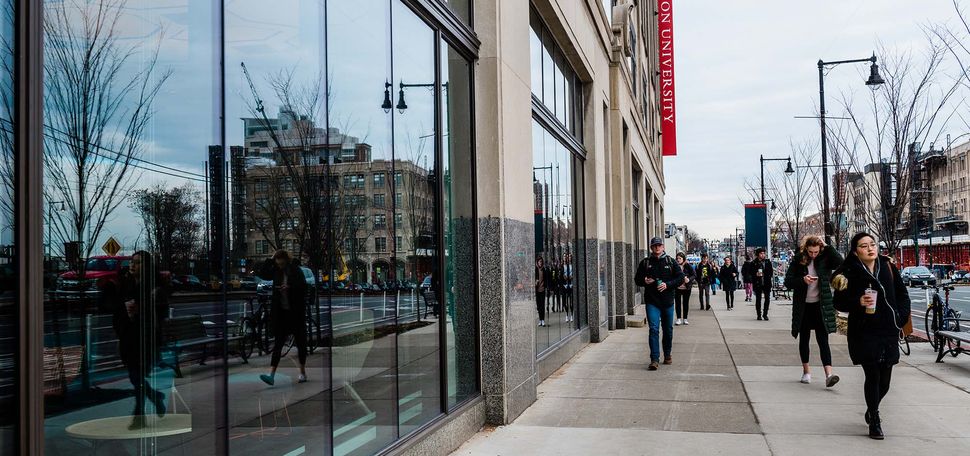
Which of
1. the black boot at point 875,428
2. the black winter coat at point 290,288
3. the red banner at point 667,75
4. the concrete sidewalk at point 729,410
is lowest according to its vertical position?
the concrete sidewalk at point 729,410

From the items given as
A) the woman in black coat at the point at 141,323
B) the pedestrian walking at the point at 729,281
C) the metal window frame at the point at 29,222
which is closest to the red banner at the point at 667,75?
the pedestrian walking at the point at 729,281

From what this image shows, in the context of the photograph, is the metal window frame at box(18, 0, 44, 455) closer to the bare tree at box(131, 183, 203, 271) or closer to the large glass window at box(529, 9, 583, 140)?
the bare tree at box(131, 183, 203, 271)

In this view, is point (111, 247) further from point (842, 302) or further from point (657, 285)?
point (657, 285)

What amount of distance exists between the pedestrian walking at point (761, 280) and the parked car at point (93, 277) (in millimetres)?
19821

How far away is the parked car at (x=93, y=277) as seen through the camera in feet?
9.77

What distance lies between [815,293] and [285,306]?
744 cm

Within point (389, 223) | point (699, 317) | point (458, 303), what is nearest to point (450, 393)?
point (458, 303)

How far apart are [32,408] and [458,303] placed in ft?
16.6

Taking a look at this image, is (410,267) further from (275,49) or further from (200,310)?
(200,310)

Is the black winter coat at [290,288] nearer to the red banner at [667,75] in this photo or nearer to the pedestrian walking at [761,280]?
the pedestrian walking at [761,280]

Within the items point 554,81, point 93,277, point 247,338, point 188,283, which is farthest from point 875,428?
point 554,81

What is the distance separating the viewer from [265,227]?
170 inches

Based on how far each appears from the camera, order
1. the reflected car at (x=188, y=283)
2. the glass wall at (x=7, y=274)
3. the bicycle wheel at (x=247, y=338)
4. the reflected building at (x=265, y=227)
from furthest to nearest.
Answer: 1. the bicycle wheel at (x=247, y=338)
2. the reflected car at (x=188, y=283)
3. the reflected building at (x=265, y=227)
4. the glass wall at (x=7, y=274)

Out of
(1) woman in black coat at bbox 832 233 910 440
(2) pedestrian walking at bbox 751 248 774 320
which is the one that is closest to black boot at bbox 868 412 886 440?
(1) woman in black coat at bbox 832 233 910 440
